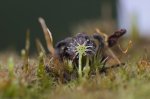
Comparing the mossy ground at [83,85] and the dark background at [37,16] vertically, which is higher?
the dark background at [37,16]

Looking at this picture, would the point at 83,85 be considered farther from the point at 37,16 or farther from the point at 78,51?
the point at 37,16

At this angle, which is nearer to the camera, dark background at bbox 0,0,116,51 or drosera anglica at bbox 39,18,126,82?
drosera anglica at bbox 39,18,126,82

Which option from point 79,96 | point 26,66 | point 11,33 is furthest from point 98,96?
point 11,33

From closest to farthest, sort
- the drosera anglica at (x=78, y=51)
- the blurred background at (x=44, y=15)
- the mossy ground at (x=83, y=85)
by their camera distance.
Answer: the mossy ground at (x=83, y=85) → the drosera anglica at (x=78, y=51) → the blurred background at (x=44, y=15)

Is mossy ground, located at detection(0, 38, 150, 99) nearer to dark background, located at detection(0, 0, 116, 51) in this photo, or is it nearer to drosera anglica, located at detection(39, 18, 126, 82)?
drosera anglica, located at detection(39, 18, 126, 82)

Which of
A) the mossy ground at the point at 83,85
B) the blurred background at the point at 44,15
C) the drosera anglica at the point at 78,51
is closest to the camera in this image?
the mossy ground at the point at 83,85

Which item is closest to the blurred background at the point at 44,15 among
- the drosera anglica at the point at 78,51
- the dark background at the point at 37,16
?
the dark background at the point at 37,16

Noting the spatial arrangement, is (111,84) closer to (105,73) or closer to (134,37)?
(105,73)

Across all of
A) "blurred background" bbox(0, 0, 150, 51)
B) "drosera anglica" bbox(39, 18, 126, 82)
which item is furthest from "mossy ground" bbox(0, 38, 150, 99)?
"blurred background" bbox(0, 0, 150, 51)

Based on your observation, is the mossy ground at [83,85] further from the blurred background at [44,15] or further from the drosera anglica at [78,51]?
the blurred background at [44,15]
